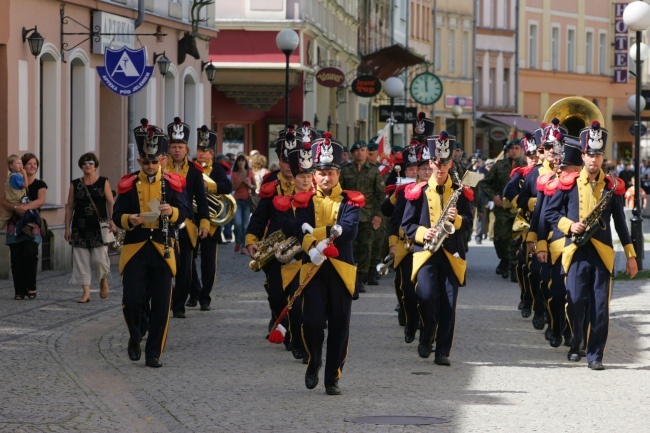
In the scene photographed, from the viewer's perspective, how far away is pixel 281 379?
470 inches

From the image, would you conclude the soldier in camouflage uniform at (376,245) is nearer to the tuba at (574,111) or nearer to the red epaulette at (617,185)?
the tuba at (574,111)

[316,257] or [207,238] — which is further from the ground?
[316,257]

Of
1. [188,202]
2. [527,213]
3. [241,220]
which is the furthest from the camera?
[241,220]

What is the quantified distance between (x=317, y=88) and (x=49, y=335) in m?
32.1

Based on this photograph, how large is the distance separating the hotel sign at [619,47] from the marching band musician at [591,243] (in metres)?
69.8

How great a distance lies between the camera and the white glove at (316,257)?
11000mm

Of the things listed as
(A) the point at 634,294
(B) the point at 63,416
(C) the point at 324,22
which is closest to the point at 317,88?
(C) the point at 324,22

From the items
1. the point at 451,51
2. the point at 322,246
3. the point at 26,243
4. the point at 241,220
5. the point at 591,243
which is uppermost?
the point at 451,51

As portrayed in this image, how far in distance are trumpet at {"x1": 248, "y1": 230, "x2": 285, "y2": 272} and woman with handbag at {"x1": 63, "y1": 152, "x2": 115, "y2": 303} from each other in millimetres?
4643

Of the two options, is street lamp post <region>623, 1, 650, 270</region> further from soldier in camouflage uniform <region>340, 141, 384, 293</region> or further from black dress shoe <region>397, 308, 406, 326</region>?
black dress shoe <region>397, 308, 406, 326</region>

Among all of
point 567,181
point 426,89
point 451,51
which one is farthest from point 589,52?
point 567,181

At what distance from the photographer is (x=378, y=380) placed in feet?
39.1

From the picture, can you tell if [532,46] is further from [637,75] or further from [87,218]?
[87,218]

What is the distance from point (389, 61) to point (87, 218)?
3895 cm
